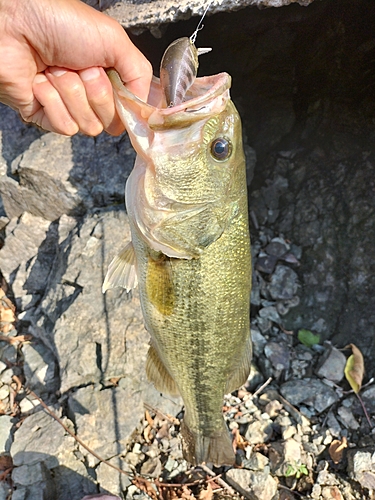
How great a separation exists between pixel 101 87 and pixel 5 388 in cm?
317

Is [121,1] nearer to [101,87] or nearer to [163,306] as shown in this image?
[101,87]

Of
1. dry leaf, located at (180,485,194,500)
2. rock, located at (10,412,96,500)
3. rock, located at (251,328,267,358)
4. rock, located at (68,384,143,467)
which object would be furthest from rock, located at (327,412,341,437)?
rock, located at (10,412,96,500)

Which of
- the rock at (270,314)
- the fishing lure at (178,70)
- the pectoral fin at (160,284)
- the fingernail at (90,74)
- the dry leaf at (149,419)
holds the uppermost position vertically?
the fingernail at (90,74)

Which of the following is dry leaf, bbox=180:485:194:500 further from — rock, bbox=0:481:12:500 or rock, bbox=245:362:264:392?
rock, bbox=0:481:12:500

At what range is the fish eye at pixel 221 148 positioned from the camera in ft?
6.33

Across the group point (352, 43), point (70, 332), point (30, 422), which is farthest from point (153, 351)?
point (352, 43)

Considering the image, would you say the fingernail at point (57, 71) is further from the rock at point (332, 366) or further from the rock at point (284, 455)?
the rock at point (332, 366)

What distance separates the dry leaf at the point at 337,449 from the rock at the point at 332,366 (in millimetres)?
593

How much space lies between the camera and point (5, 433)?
3.54 meters

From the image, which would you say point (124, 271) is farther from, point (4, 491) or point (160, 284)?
point (4, 491)

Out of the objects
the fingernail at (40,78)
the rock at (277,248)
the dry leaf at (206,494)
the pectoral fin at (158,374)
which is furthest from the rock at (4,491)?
the rock at (277,248)

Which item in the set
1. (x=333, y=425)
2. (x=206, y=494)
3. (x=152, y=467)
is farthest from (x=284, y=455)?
(x=152, y=467)

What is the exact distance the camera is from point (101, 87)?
2176mm

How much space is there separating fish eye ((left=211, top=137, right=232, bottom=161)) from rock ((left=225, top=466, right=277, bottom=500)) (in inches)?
111
